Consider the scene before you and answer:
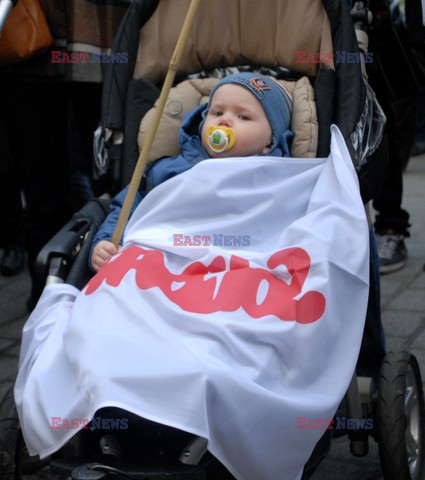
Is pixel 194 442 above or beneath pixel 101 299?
beneath

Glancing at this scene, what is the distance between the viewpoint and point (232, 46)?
3018 millimetres

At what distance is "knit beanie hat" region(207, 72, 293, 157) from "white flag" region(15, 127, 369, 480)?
20 cm

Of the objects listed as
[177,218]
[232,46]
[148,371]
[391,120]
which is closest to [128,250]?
[177,218]

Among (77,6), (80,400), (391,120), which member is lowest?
(391,120)

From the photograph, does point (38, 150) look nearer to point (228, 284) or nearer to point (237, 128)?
point (237, 128)

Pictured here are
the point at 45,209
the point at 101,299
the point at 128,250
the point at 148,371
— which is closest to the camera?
the point at 148,371

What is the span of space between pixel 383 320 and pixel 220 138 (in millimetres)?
1645

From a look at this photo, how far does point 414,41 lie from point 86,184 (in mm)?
1846

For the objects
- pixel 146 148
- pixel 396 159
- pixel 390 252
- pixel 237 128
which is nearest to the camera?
pixel 146 148

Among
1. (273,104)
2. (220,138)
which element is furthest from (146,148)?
(273,104)

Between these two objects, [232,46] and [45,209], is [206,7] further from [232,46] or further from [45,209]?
[45,209]

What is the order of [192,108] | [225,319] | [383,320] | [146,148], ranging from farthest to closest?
[383,320] < [192,108] < [146,148] < [225,319]

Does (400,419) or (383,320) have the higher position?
(400,419)

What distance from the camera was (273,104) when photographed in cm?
273
